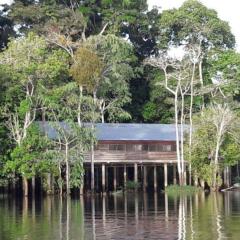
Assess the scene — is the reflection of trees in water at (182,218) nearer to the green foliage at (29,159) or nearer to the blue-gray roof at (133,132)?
the green foliage at (29,159)

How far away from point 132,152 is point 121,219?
93.4ft

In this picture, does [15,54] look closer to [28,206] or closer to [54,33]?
[54,33]

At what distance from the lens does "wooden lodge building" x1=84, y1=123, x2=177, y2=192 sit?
2504 inches

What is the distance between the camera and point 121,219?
36312mm

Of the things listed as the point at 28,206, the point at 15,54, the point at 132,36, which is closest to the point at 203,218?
the point at 28,206

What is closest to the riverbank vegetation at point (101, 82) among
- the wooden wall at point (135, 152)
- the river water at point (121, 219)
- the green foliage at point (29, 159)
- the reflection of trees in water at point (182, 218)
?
the green foliage at point (29, 159)

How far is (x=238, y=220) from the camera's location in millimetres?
34438

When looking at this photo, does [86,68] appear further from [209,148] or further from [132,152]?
[209,148]

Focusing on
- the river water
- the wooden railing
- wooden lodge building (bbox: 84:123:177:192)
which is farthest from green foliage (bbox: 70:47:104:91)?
the river water

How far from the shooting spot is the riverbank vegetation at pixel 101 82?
57312 millimetres

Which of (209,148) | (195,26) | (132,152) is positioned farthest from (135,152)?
(195,26)

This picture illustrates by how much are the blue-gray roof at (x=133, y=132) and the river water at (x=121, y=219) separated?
12.8 meters

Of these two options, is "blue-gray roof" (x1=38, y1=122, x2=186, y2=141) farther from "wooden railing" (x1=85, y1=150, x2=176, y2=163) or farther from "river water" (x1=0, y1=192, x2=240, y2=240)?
"river water" (x1=0, y1=192, x2=240, y2=240)

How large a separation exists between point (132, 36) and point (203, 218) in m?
45.3
